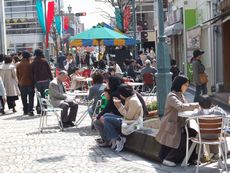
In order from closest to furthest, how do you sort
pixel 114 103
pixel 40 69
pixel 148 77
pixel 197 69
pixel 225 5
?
pixel 114 103
pixel 197 69
pixel 40 69
pixel 225 5
pixel 148 77

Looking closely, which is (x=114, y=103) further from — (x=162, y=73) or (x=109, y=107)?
(x=162, y=73)

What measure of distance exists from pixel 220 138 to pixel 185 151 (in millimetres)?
849

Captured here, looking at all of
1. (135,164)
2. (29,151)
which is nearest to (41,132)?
(29,151)

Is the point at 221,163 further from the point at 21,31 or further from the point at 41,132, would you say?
the point at 21,31

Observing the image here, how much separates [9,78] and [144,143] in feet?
26.9

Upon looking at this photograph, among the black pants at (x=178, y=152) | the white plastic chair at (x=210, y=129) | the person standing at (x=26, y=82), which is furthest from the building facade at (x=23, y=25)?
the white plastic chair at (x=210, y=129)

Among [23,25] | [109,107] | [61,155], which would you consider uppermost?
[23,25]

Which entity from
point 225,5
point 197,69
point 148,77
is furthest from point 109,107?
point 148,77

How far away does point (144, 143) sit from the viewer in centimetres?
824

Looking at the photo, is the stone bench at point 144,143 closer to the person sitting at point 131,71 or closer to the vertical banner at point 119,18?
the person sitting at point 131,71

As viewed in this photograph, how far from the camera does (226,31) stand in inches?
722

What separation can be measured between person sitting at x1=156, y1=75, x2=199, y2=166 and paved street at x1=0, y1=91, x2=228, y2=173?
0.85 ft

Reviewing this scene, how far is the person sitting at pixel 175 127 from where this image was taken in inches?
285

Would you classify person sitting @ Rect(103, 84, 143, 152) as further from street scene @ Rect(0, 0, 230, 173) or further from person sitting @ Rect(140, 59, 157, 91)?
person sitting @ Rect(140, 59, 157, 91)
